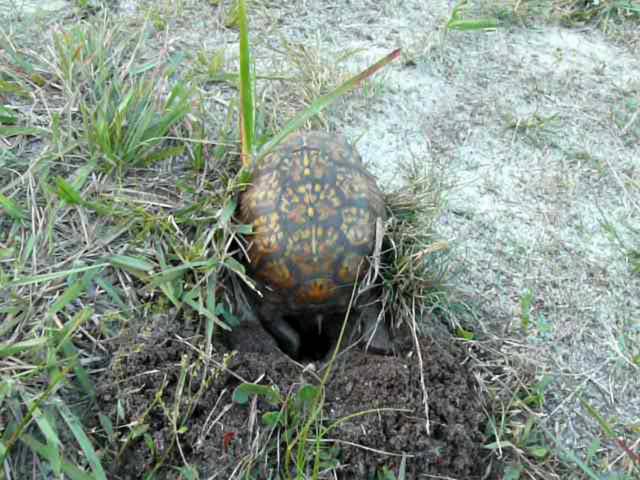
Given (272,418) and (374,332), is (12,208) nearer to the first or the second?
(272,418)

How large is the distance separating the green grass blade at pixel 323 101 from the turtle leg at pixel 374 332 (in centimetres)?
72

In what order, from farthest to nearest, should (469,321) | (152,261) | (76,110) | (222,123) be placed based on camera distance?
(222,123) < (76,110) < (469,321) < (152,261)

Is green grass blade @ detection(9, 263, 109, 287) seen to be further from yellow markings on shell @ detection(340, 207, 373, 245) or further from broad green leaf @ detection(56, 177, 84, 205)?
yellow markings on shell @ detection(340, 207, 373, 245)

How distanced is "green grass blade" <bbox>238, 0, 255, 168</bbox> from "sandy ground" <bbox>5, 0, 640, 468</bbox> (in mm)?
681

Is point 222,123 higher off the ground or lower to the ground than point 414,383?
higher

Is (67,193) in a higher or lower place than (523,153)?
higher

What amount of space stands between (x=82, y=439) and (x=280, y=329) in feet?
2.92

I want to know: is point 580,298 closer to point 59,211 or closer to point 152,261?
point 152,261

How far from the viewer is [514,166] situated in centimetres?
317

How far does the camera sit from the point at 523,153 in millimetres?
3229

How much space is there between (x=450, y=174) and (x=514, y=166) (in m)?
0.34

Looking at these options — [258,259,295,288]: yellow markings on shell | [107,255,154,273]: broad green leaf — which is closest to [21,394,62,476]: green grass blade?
[107,255,154,273]: broad green leaf

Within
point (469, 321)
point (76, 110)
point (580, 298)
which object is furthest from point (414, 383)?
point (76, 110)

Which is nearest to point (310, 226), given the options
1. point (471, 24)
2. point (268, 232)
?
point (268, 232)
